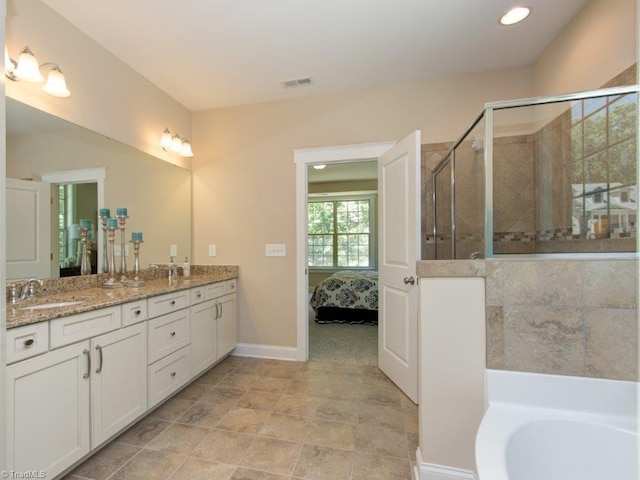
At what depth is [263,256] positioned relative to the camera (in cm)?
295

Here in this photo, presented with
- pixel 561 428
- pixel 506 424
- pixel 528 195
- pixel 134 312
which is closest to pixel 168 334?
pixel 134 312

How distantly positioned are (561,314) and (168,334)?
231 centimetres

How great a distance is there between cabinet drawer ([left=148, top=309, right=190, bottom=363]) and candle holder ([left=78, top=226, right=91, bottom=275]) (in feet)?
2.21

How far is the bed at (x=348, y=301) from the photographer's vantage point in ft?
13.1

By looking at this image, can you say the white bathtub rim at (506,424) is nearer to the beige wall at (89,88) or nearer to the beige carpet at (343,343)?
the beige carpet at (343,343)

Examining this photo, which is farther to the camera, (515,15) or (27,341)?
(515,15)

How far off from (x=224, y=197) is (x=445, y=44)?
7.90ft

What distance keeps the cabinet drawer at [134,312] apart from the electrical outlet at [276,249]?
1281 millimetres

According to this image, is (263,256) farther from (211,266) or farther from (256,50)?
(256,50)

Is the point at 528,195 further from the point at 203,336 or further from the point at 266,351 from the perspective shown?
the point at 203,336

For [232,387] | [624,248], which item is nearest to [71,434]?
[232,387]

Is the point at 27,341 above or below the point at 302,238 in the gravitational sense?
below

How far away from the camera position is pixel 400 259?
7.57 feet

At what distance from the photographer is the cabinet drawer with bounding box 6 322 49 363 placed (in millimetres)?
1148
